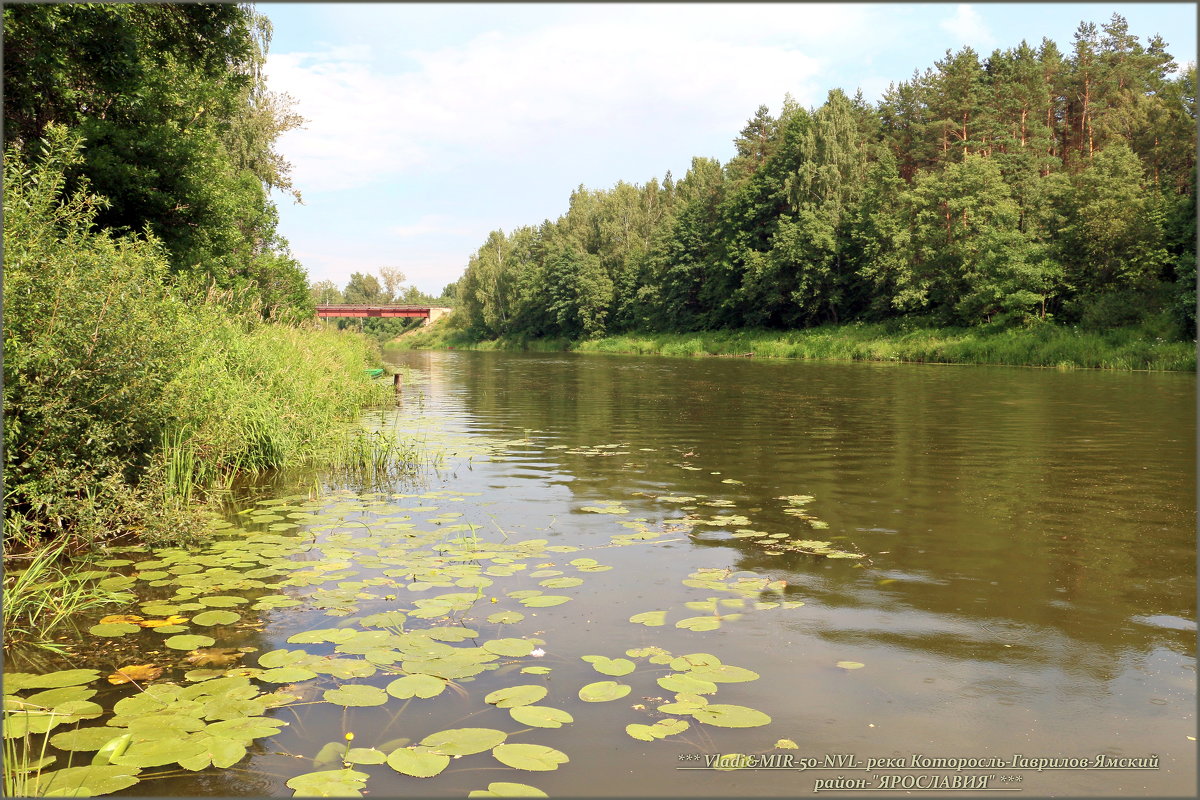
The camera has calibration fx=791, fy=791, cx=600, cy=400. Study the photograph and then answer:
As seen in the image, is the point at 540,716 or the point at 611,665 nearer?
the point at 540,716

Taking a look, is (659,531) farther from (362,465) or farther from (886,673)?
(362,465)

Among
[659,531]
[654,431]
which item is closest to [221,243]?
[654,431]

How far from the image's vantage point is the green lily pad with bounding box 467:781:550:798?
3.28 meters

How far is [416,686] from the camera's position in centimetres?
425

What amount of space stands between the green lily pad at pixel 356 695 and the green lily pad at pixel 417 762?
55cm

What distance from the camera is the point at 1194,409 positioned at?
57.7ft

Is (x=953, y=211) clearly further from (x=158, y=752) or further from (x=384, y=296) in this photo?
(x=384, y=296)

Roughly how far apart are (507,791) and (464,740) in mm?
452

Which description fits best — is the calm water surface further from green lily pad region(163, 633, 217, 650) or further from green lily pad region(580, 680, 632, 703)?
green lily pad region(163, 633, 217, 650)

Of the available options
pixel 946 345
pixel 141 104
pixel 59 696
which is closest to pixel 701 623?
pixel 59 696

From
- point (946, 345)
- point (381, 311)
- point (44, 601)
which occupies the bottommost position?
point (44, 601)

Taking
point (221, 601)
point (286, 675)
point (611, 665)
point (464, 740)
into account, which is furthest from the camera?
point (221, 601)

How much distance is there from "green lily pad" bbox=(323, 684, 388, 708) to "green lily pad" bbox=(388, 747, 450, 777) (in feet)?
1.82

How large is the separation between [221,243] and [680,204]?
201 ft
